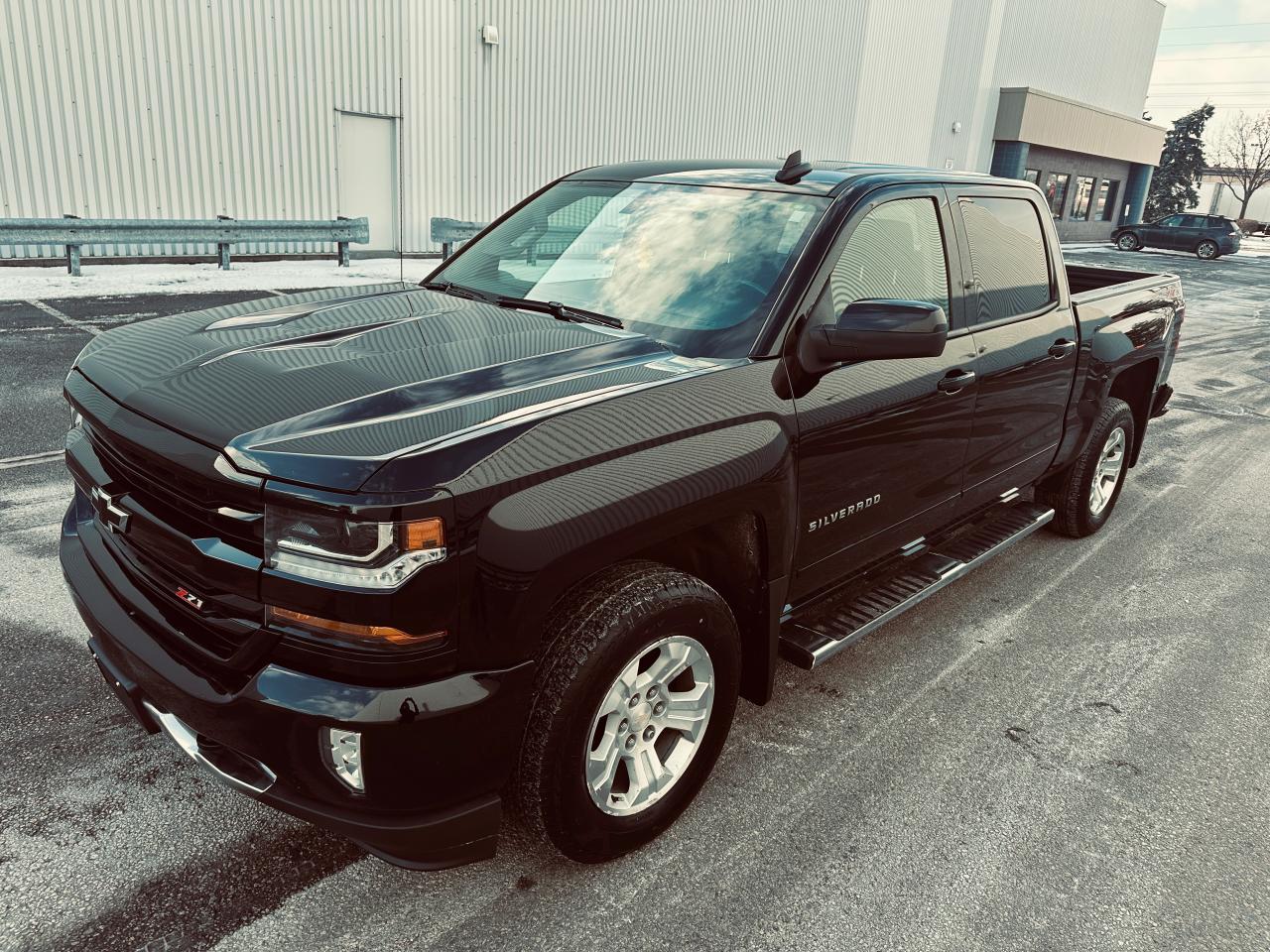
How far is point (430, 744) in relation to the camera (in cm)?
198

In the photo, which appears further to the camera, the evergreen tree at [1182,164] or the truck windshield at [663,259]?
the evergreen tree at [1182,164]

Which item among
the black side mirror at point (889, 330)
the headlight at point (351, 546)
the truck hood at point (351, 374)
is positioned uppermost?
the black side mirror at point (889, 330)

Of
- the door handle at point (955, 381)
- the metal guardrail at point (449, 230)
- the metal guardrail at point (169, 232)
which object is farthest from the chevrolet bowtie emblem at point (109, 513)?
the metal guardrail at point (449, 230)

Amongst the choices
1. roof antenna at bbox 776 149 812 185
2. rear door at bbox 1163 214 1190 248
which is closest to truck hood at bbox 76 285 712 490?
roof antenna at bbox 776 149 812 185

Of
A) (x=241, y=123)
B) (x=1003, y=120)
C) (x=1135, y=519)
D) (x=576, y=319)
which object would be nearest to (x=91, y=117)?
(x=241, y=123)

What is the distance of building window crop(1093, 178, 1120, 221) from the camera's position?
41669 mm

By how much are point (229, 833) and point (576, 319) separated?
Result: 1837mm

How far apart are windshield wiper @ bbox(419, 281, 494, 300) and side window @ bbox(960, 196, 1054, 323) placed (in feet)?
6.37

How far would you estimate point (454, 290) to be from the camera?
3.52m

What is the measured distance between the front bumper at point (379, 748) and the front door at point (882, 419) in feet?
4.06

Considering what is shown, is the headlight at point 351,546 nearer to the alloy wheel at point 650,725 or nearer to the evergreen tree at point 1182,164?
the alloy wheel at point 650,725

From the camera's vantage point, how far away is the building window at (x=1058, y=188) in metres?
36.7

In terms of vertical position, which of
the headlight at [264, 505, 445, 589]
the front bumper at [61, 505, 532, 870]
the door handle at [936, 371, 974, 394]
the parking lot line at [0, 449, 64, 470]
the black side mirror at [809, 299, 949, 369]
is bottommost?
the parking lot line at [0, 449, 64, 470]

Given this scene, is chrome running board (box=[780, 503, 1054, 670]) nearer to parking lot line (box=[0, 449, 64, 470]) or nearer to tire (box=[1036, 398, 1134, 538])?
tire (box=[1036, 398, 1134, 538])
